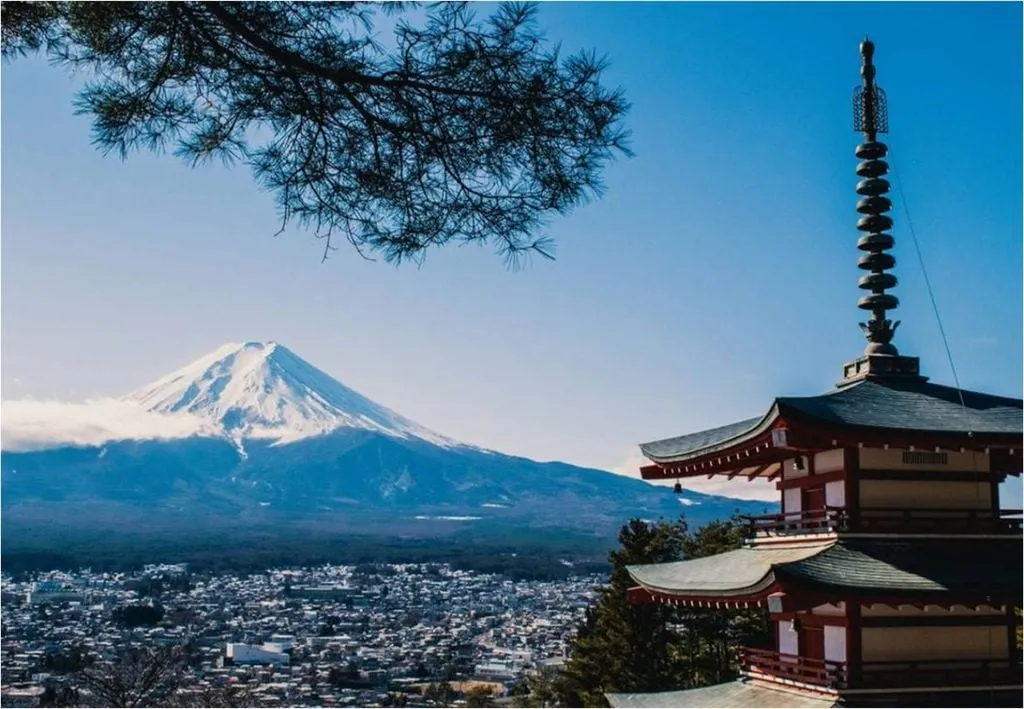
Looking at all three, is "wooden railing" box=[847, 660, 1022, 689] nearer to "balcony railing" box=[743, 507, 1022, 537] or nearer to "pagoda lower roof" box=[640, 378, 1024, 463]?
"balcony railing" box=[743, 507, 1022, 537]

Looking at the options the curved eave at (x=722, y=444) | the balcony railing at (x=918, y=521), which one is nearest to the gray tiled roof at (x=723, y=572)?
the balcony railing at (x=918, y=521)

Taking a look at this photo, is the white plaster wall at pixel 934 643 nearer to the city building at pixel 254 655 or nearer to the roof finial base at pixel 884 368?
the roof finial base at pixel 884 368

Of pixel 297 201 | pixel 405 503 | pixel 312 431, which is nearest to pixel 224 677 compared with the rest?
pixel 297 201

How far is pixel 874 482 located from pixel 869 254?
2.61 metres

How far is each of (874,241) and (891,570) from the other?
3.56m

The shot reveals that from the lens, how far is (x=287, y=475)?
132 meters

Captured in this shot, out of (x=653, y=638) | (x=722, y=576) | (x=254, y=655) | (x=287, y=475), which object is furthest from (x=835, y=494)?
(x=287, y=475)

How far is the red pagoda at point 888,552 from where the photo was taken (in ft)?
32.0

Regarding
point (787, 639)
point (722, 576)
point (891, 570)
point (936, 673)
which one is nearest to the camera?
point (891, 570)

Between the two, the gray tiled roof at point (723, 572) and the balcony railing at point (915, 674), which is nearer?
the balcony railing at point (915, 674)

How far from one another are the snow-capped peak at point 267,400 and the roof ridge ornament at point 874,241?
12895cm

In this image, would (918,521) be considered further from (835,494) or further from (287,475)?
(287,475)

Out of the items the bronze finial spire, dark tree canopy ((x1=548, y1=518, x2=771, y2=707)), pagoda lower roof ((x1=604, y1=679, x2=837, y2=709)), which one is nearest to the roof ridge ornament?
the bronze finial spire

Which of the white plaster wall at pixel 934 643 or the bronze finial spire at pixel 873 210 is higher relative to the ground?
the bronze finial spire at pixel 873 210
